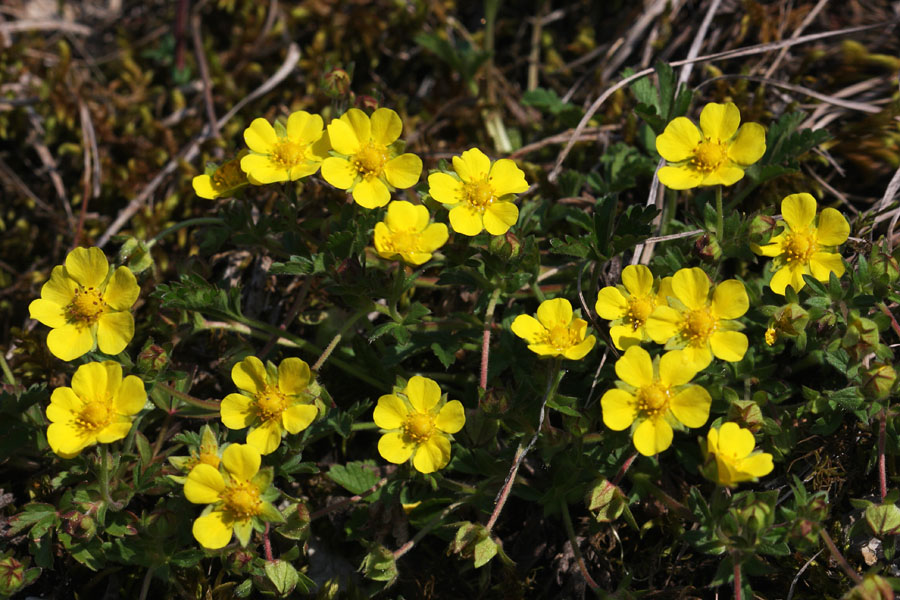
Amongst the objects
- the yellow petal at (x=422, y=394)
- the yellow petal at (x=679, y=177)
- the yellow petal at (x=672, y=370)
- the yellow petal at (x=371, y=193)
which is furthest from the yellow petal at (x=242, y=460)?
the yellow petal at (x=679, y=177)

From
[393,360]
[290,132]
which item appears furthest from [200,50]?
[393,360]

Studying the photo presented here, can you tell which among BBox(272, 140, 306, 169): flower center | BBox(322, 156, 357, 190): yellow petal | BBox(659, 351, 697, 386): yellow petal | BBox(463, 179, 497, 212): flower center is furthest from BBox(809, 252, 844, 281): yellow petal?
BBox(272, 140, 306, 169): flower center

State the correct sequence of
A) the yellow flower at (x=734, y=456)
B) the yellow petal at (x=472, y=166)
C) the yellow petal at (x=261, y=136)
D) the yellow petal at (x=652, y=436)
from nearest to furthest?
the yellow flower at (x=734, y=456)
the yellow petal at (x=652, y=436)
the yellow petal at (x=472, y=166)
the yellow petal at (x=261, y=136)

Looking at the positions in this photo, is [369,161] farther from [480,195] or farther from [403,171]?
[480,195]

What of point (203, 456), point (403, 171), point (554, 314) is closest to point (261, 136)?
point (403, 171)

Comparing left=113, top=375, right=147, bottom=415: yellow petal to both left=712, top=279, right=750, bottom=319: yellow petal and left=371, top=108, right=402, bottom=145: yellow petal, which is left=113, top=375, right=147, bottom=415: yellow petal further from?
left=712, top=279, right=750, bottom=319: yellow petal

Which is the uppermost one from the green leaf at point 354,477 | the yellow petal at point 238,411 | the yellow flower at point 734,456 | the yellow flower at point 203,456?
the yellow flower at point 734,456

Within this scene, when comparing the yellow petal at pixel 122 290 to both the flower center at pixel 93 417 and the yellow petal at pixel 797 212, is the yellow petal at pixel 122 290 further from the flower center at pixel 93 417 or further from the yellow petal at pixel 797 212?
the yellow petal at pixel 797 212
